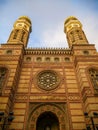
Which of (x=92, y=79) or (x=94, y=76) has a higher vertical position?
(x=94, y=76)

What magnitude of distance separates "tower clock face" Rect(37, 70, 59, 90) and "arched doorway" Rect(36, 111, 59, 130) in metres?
2.27

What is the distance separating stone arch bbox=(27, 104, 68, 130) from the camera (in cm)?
1043

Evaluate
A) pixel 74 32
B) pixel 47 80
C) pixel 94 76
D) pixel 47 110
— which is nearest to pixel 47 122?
pixel 47 110

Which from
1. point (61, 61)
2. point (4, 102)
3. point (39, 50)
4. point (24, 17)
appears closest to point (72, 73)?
point (61, 61)

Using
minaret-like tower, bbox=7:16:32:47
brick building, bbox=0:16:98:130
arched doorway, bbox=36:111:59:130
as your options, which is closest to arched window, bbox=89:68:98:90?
brick building, bbox=0:16:98:130

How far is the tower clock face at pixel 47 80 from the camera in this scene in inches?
505

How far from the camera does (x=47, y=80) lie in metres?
13.5

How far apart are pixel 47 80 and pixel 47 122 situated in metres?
3.73

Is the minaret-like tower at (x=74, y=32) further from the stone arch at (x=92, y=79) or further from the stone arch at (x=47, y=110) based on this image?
the stone arch at (x=47, y=110)

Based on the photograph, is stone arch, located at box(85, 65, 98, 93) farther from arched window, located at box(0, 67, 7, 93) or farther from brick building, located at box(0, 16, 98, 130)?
arched window, located at box(0, 67, 7, 93)

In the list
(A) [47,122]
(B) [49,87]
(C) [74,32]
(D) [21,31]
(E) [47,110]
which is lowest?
(A) [47,122]

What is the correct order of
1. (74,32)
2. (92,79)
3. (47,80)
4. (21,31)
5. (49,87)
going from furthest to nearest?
1. (21,31)
2. (74,32)
3. (47,80)
4. (49,87)
5. (92,79)

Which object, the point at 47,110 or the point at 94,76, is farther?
the point at 94,76

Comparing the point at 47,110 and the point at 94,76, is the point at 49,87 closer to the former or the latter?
the point at 47,110
